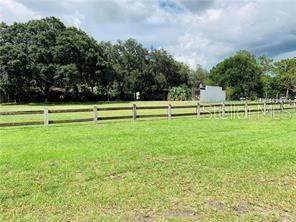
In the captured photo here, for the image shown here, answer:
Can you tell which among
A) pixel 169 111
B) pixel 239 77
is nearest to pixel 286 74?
pixel 239 77

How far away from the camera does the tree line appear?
1571 inches

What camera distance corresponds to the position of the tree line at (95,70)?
3991 cm

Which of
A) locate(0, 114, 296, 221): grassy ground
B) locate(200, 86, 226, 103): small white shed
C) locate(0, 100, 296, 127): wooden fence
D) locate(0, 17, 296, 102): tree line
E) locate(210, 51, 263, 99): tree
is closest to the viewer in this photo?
locate(0, 114, 296, 221): grassy ground

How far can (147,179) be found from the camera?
5527 millimetres

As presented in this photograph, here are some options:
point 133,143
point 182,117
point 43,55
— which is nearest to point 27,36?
point 43,55

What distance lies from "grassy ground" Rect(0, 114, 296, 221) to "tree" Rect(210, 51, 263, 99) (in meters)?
52.5

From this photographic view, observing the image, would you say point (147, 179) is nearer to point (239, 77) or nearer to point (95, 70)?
point (95, 70)

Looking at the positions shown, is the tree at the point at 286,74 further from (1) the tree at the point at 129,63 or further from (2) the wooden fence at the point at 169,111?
(2) the wooden fence at the point at 169,111

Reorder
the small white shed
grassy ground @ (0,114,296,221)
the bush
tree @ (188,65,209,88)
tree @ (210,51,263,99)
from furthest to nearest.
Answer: tree @ (188,65,209,88) < tree @ (210,51,263,99) < the bush < the small white shed < grassy ground @ (0,114,296,221)

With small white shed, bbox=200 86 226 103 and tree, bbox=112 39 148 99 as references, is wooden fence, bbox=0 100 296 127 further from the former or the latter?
tree, bbox=112 39 148 99

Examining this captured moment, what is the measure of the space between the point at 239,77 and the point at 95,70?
28.4m

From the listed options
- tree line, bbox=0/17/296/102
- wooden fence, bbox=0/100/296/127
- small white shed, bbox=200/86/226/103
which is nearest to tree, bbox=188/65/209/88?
tree line, bbox=0/17/296/102

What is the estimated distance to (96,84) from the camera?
167 ft

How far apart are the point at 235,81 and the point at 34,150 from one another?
2251 inches
